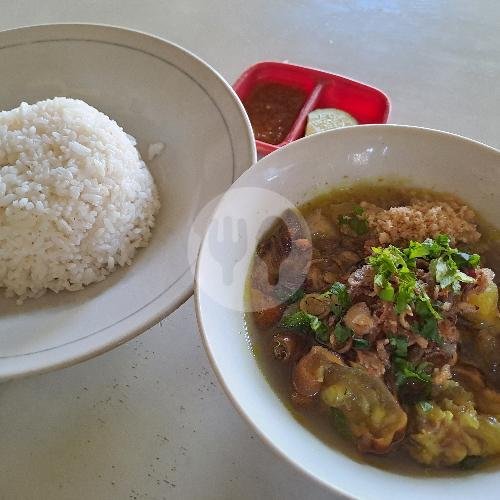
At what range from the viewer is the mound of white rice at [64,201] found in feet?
5.41

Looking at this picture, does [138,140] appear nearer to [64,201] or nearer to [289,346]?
[64,201]

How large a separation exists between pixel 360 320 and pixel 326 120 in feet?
3.59

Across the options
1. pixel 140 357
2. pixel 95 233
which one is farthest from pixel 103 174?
pixel 140 357

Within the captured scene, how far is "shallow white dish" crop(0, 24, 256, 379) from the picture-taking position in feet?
4.71

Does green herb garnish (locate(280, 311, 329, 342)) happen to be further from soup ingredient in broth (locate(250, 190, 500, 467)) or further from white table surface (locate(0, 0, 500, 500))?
white table surface (locate(0, 0, 500, 500))

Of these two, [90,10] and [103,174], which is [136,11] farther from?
[103,174]

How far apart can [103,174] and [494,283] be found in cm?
120

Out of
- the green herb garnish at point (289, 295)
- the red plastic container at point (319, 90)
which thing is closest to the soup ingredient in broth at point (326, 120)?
the red plastic container at point (319, 90)

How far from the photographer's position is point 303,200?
64.6 inches

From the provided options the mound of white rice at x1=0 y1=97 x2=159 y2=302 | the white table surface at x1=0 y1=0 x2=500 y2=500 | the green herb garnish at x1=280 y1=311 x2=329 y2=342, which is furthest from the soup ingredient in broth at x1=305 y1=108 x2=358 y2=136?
the green herb garnish at x1=280 y1=311 x2=329 y2=342

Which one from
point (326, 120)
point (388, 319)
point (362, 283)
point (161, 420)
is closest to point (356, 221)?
point (362, 283)

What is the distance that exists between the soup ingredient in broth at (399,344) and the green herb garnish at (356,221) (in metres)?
0.11

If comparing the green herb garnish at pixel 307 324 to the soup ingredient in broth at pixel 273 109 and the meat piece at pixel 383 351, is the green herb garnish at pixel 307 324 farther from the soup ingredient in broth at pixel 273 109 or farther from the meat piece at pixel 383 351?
the soup ingredient in broth at pixel 273 109

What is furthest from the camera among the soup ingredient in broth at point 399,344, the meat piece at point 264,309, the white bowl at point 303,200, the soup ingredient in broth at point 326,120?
the soup ingredient in broth at point 326,120
